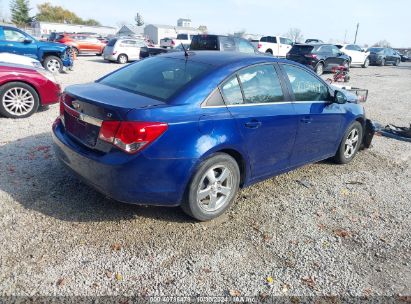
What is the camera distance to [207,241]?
3.20 m

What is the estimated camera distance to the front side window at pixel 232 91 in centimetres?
339

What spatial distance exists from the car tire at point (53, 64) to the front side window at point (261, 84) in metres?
11.9

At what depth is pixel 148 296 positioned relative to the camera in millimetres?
2512

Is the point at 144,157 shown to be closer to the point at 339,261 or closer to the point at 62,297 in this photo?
the point at 62,297

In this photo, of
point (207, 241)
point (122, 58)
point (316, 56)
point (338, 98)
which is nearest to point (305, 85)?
point (338, 98)

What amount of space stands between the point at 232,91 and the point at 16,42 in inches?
470

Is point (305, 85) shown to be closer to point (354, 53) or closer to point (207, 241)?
point (207, 241)

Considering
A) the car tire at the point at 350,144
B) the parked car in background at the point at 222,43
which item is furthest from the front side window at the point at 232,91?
the parked car in background at the point at 222,43

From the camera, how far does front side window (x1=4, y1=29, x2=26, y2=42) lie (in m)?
12.3

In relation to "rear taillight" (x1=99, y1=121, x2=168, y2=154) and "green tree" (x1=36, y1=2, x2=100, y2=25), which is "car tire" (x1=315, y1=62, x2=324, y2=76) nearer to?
"rear taillight" (x1=99, y1=121, x2=168, y2=154)

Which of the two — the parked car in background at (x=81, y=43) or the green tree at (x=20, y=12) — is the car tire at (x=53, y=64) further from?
the green tree at (x=20, y=12)

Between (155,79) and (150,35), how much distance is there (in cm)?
7902

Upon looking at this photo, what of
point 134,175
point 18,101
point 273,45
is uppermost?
point 273,45

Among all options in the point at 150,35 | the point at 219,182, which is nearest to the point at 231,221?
the point at 219,182
